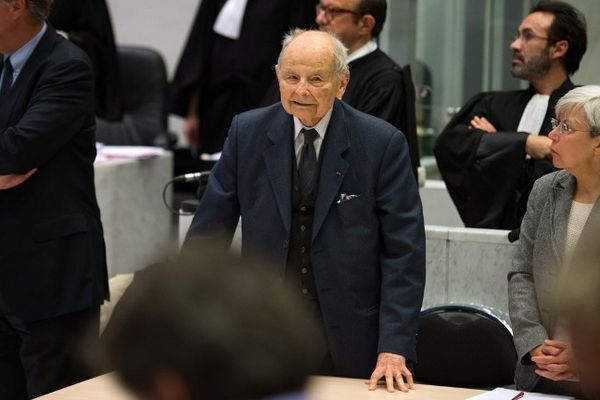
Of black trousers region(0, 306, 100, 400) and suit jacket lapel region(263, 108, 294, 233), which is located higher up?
suit jacket lapel region(263, 108, 294, 233)

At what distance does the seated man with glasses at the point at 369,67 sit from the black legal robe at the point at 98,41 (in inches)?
113

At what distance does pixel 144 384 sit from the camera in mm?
1344

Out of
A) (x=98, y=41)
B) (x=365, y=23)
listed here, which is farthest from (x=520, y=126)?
(x=98, y=41)

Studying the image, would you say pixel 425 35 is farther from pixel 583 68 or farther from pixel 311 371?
pixel 311 371

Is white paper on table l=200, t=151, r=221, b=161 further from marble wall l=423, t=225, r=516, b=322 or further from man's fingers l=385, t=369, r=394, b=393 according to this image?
man's fingers l=385, t=369, r=394, b=393

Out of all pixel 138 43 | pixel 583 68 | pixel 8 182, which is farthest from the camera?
pixel 138 43

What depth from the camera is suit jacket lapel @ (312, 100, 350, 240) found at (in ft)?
12.5

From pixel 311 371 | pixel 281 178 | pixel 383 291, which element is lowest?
pixel 383 291

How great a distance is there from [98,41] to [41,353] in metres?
3.83

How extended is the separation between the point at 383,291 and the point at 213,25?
457 cm

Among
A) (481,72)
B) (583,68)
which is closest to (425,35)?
(481,72)

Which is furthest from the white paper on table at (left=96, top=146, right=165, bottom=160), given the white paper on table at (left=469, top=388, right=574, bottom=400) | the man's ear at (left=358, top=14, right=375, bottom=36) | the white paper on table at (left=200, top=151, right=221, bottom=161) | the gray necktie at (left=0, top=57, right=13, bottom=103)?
the white paper on table at (left=469, top=388, right=574, bottom=400)

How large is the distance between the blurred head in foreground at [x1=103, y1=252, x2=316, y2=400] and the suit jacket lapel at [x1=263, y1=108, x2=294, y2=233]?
8.01ft

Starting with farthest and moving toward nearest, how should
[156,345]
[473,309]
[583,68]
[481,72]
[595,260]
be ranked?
[481,72] < [583,68] < [473,309] < [595,260] < [156,345]
